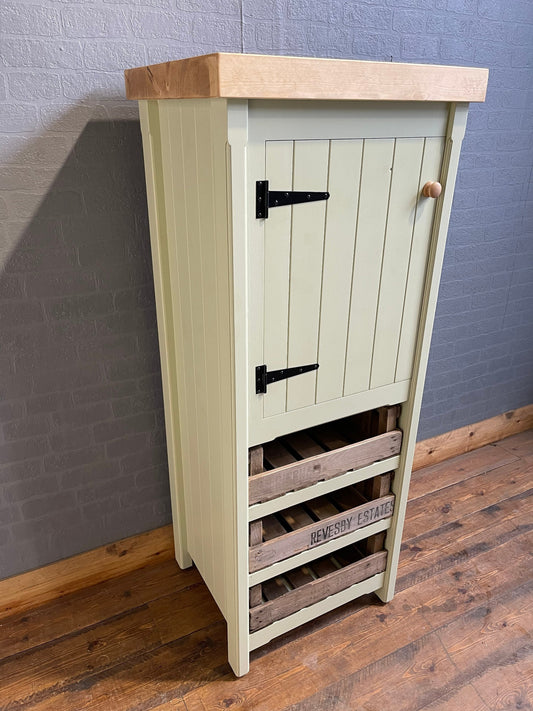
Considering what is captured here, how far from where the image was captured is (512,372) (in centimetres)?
287

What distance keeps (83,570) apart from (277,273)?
1.36m

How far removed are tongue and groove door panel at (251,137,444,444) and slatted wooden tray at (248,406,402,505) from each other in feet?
0.47

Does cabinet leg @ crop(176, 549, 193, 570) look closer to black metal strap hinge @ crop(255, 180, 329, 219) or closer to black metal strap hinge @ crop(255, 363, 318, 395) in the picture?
black metal strap hinge @ crop(255, 363, 318, 395)

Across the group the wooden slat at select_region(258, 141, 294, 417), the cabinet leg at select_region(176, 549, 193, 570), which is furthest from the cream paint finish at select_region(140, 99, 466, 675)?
the cabinet leg at select_region(176, 549, 193, 570)

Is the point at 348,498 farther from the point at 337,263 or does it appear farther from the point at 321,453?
the point at 337,263

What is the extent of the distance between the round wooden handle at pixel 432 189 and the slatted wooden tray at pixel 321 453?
624mm

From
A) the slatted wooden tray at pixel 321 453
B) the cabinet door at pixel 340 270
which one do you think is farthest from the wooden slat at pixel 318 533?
the cabinet door at pixel 340 270

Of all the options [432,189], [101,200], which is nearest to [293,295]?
[432,189]

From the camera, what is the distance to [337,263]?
1.35m

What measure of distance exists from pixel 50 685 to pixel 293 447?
1014 millimetres

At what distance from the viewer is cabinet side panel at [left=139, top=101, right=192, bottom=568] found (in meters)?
1.50

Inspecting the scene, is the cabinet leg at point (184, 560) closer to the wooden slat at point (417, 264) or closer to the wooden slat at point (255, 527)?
the wooden slat at point (255, 527)

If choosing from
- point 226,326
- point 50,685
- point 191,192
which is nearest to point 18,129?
point 191,192

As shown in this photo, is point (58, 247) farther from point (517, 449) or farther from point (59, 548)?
point (517, 449)
